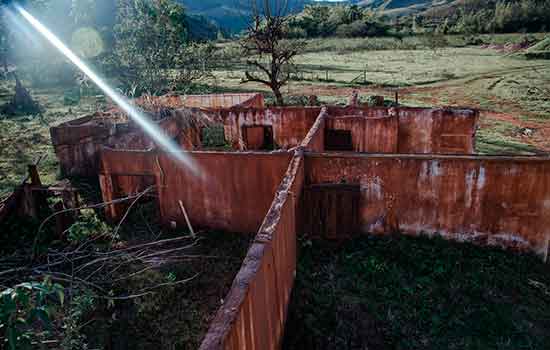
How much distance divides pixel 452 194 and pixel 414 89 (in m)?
22.8

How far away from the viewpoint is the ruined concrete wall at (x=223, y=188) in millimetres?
7973

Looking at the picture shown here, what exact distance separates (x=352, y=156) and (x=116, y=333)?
5.12m

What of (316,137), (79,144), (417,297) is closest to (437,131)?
(316,137)

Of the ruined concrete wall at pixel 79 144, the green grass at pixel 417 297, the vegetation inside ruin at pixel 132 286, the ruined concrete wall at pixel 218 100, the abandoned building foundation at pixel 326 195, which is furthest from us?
the ruined concrete wall at pixel 218 100

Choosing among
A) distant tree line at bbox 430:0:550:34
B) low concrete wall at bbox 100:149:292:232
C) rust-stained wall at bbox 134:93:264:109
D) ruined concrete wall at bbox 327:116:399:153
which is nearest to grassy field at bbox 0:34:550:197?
ruined concrete wall at bbox 327:116:399:153

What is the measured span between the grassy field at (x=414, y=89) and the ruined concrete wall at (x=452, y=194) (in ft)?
25.5

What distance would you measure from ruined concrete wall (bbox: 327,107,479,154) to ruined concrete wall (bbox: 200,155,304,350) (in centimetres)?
543

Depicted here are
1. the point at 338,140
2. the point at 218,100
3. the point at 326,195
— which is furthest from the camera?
the point at 218,100

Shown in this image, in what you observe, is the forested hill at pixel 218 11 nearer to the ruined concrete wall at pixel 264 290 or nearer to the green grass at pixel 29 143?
the green grass at pixel 29 143

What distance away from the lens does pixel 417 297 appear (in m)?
6.05

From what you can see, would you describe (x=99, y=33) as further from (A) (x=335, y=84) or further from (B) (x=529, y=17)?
(B) (x=529, y=17)

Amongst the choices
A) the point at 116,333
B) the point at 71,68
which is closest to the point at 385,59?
the point at 71,68

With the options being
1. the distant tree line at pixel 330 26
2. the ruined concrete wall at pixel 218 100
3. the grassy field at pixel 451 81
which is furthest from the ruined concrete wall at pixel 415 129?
the distant tree line at pixel 330 26

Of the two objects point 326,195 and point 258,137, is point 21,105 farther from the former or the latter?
point 326,195
